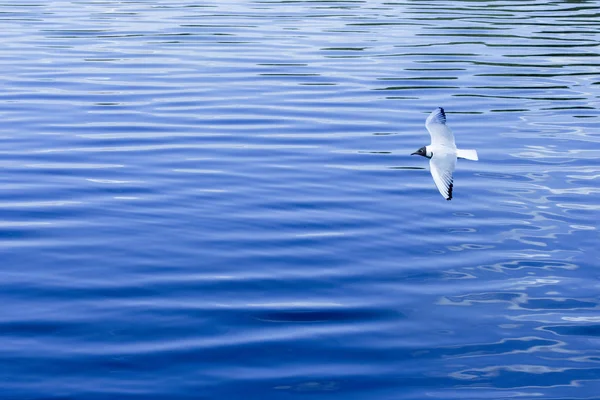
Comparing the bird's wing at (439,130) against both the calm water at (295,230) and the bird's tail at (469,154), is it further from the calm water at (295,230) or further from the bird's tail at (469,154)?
the calm water at (295,230)

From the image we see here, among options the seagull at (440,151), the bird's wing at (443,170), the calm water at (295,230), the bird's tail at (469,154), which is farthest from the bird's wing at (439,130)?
the calm water at (295,230)

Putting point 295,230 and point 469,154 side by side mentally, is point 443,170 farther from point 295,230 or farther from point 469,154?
point 295,230

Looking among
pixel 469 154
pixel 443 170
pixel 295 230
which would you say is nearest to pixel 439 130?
pixel 443 170

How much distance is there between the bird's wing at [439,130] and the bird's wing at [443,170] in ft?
0.84

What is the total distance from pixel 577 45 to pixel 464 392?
20092 millimetres

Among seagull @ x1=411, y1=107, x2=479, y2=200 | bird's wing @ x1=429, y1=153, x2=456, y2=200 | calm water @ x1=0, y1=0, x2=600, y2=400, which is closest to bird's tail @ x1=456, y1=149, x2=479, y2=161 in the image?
seagull @ x1=411, y1=107, x2=479, y2=200

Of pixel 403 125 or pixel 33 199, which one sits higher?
pixel 403 125

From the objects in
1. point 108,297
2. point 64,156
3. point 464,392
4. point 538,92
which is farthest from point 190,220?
point 538,92

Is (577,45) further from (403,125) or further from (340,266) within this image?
(340,266)

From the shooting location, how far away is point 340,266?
1138 centimetres

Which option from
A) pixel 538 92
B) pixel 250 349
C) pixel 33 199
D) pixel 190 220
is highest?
pixel 538 92

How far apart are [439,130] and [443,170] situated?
0.60 metres

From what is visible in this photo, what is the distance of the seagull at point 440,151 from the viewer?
11.8 metres

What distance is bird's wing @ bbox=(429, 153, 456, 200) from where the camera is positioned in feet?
37.9
